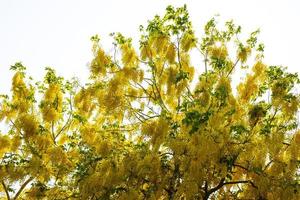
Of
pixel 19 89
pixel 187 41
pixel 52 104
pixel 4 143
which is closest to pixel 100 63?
pixel 52 104

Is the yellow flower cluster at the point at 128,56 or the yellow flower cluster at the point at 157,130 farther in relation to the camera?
the yellow flower cluster at the point at 128,56

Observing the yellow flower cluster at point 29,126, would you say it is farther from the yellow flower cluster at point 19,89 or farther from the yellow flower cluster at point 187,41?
the yellow flower cluster at point 187,41

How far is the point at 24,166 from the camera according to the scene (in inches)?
464

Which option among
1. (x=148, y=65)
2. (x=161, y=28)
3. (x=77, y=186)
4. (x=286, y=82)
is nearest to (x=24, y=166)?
(x=77, y=186)

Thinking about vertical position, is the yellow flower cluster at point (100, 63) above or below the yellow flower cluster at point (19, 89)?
below

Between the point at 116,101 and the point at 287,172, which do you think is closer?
the point at 287,172

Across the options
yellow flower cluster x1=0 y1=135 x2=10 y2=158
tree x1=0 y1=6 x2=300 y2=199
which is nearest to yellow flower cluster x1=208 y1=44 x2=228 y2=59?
tree x1=0 y1=6 x2=300 y2=199

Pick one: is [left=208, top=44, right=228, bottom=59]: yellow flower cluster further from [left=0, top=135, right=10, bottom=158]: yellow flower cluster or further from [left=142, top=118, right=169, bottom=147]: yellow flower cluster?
[left=0, top=135, right=10, bottom=158]: yellow flower cluster

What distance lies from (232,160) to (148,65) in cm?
391

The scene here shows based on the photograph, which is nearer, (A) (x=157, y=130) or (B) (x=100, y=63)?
(A) (x=157, y=130)

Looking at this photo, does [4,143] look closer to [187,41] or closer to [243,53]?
[187,41]

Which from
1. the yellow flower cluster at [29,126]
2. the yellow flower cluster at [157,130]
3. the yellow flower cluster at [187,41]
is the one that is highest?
the yellow flower cluster at [187,41]

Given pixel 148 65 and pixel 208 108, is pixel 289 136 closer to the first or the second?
pixel 208 108

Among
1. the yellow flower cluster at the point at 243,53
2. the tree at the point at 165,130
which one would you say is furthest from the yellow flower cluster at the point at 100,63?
the yellow flower cluster at the point at 243,53
